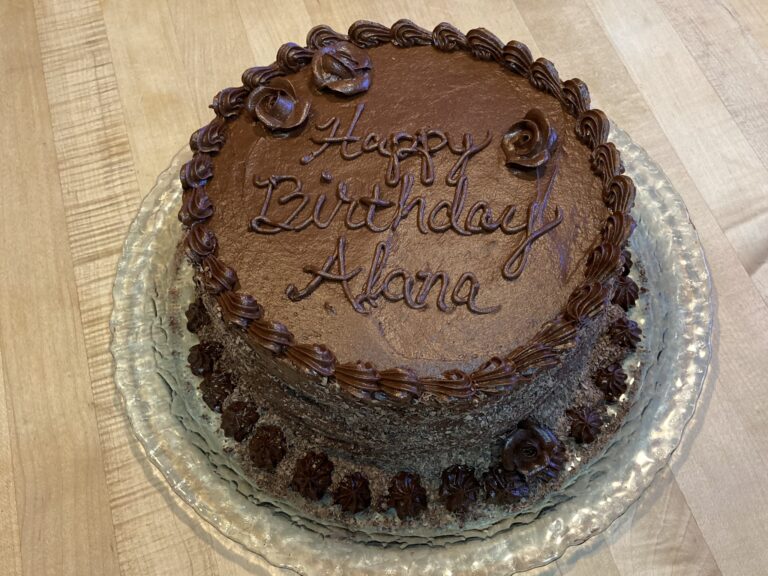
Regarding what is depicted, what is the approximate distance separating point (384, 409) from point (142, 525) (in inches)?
41.9

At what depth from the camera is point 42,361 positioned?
2912mm

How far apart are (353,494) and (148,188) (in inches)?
63.6

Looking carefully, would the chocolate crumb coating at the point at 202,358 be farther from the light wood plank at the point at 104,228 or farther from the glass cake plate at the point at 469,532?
the light wood plank at the point at 104,228

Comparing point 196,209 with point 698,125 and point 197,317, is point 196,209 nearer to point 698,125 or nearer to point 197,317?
point 197,317

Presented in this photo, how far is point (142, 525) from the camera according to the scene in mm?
2631

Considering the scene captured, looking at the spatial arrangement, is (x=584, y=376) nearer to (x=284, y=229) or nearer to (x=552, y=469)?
(x=552, y=469)

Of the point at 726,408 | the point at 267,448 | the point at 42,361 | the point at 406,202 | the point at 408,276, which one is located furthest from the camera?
the point at 42,361

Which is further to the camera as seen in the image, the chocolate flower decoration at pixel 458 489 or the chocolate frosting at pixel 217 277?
the chocolate flower decoration at pixel 458 489

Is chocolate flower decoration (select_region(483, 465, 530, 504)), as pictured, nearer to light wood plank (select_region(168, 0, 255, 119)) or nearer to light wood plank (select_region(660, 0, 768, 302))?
light wood plank (select_region(660, 0, 768, 302))

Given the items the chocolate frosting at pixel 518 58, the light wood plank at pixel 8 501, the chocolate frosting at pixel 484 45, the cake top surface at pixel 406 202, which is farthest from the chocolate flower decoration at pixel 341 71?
the light wood plank at pixel 8 501

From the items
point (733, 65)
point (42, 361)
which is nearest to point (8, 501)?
point (42, 361)

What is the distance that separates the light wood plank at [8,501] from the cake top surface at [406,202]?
1.09 meters

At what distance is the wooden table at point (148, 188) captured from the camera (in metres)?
2.59

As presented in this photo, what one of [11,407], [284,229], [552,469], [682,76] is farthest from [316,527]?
[682,76]
